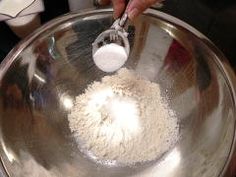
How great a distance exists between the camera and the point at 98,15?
2.66ft

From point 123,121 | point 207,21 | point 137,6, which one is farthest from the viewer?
point 207,21

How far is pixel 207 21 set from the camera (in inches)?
35.0

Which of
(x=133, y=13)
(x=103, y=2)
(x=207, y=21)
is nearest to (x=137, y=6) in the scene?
(x=133, y=13)

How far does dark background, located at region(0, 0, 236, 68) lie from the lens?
0.87 meters

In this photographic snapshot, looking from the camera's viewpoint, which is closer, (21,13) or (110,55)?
(110,55)

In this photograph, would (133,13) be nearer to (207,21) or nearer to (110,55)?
(110,55)

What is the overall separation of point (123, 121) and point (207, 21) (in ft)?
1.00

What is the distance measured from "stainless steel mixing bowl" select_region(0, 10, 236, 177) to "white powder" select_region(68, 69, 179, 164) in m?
0.02

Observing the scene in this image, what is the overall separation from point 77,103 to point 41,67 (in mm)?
101

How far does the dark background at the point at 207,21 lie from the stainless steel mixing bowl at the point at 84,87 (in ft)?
0.39

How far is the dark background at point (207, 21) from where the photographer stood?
87cm

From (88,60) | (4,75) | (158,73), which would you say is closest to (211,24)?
(158,73)

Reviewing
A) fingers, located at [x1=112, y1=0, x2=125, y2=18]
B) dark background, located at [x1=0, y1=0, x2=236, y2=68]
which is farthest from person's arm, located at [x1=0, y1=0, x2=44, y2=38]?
fingers, located at [x1=112, y1=0, x2=125, y2=18]

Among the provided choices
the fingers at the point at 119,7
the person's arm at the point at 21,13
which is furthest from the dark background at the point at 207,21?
the fingers at the point at 119,7
